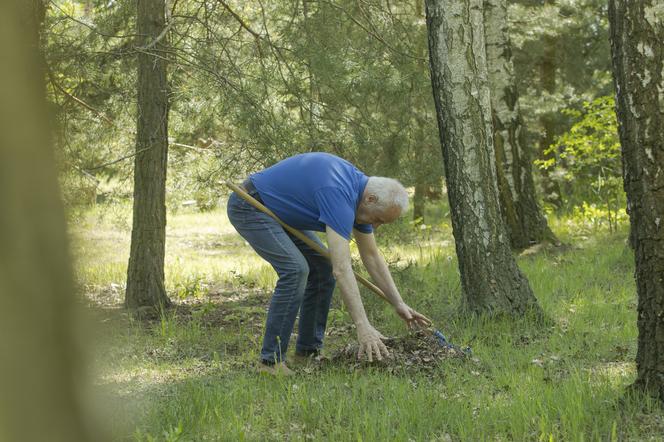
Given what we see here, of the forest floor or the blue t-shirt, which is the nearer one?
the forest floor

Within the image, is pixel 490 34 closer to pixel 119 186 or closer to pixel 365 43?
pixel 365 43

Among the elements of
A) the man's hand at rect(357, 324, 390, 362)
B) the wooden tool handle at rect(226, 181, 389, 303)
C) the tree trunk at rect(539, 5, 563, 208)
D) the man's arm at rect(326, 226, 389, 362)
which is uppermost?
the tree trunk at rect(539, 5, 563, 208)

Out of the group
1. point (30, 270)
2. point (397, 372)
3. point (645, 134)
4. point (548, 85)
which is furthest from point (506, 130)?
point (30, 270)

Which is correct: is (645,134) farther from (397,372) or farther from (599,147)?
(599,147)

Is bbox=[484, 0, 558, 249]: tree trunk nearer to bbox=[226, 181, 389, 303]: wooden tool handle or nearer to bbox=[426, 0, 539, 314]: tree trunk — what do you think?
bbox=[426, 0, 539, 314]: tree trunk

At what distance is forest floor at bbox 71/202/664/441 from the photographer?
3.79 metres

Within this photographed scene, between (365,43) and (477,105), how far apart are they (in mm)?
2487

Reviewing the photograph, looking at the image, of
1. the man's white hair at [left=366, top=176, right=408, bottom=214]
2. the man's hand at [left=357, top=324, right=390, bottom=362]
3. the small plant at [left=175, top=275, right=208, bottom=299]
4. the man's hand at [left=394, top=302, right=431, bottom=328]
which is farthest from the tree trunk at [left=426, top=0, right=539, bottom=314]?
the small plant at [left=175, top=275, right=208, bottom=299]

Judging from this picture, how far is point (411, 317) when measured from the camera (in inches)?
218

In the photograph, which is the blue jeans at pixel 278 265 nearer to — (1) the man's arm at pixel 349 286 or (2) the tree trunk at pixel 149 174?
(1) the man's arm at pixel 349 286

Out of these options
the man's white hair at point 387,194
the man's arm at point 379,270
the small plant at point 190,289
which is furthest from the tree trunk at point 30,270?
the small plant at point 190,289

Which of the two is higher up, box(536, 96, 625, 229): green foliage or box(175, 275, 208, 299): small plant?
box(536, 96, 625, 229): green foliage

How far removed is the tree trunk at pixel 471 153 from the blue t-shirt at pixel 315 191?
1.40 meters

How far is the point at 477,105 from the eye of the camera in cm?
651
